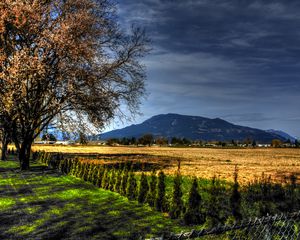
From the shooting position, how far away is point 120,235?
399 inches

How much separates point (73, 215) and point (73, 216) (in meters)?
0.16

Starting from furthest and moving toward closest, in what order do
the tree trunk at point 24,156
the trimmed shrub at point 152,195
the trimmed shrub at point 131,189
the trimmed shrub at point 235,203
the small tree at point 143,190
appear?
the tree trunk at point 24,156 → the trimmed shrub at point 131,189 → the small tree at point 143,190 → the trimmed shrub at point 152,195 → the trimmed shrub at point 235,203

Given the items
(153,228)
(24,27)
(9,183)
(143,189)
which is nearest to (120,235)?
(153,228)

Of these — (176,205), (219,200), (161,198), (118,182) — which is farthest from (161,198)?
(118,182)

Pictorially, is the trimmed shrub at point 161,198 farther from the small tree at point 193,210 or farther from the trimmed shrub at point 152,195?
the small tree at point 193,210

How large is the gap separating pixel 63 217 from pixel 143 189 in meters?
4.44

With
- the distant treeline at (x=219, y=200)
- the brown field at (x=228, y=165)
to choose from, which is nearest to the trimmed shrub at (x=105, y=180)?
the distant treeline at (x=219, y=200)

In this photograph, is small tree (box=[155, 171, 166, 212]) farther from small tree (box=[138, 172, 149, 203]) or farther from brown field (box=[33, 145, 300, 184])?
brown field (box=[33, 145, 300, 184])

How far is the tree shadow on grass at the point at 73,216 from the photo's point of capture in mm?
10310

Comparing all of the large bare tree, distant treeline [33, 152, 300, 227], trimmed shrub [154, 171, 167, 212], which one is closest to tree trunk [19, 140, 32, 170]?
the large bare tree

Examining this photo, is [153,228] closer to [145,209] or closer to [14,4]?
[145,209]

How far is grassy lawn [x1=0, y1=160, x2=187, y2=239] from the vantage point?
1035 centimetres

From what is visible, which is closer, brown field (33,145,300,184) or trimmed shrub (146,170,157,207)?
trimmed shrub (146,170,157,207)

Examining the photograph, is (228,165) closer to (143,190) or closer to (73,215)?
(143,190)
